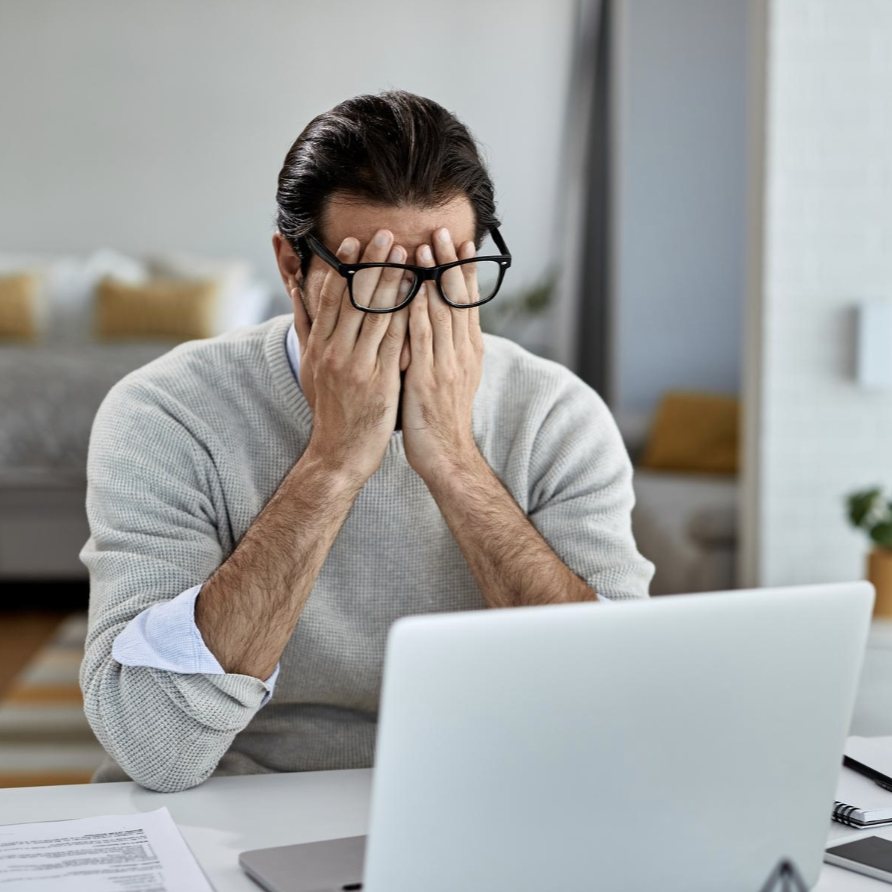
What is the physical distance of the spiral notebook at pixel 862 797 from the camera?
85 cm

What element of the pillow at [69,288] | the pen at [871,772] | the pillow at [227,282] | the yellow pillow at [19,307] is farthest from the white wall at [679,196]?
the pen at [871,772]

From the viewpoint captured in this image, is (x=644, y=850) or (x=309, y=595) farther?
(x=309, y=595)

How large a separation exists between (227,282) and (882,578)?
3.09 m

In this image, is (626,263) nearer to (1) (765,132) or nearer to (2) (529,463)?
(1) (765,132)

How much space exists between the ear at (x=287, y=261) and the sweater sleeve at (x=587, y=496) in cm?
32

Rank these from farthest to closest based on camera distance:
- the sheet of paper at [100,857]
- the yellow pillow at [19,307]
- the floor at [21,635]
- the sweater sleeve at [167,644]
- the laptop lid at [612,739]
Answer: the yellow pillow at [19,307] < the floor at [21,635] < the sweater sleeve at [167,644] < the sheet of paper at [100,857] < the laptop lid at [612,739]

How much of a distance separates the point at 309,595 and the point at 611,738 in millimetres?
587

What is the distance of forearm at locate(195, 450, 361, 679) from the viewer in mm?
1005

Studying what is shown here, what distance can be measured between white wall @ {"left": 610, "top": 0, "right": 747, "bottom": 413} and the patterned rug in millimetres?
2324

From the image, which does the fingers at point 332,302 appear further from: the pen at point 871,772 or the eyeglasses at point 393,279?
the pen at point 871,772

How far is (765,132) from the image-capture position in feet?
8.21

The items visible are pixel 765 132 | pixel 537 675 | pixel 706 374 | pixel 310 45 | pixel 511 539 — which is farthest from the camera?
pixel 310 45

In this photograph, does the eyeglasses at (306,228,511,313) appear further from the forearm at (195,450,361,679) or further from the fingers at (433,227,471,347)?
the forearm at (195,450,361,679)

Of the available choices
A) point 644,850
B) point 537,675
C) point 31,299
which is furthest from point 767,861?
point 31,299
